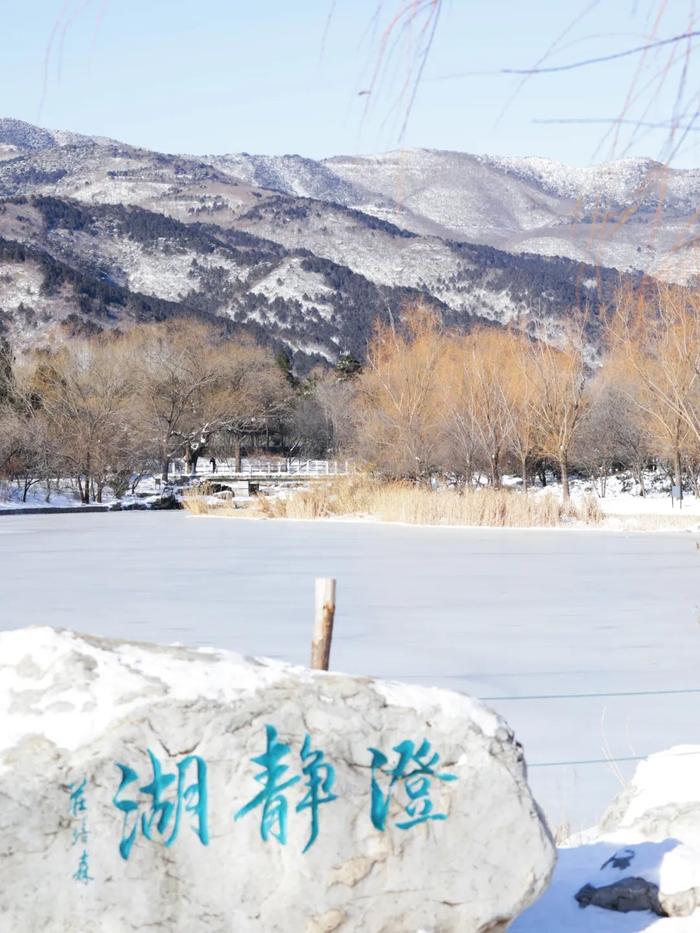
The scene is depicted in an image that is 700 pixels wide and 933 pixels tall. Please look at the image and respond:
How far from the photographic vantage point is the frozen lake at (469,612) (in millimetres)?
6531

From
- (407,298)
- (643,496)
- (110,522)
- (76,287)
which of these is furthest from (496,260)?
(110,522)

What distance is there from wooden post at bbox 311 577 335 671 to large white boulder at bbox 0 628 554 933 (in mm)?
603

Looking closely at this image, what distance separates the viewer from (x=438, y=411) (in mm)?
42375

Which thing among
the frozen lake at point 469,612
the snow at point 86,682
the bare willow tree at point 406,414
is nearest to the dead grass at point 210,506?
the bare willow tree at point 406,414

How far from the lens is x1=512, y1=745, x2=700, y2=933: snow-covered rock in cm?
341

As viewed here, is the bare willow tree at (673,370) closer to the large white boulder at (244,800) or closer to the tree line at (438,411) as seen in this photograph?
the tree line at (438,411)

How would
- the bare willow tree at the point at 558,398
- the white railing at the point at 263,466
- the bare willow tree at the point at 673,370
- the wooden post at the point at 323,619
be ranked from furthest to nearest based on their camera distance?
the white railing at the point at 263,466 → the bare willow tree at the point at 558,398 → the bare willow tree at the point at 673,370 → the wooden post at the point at 323,619

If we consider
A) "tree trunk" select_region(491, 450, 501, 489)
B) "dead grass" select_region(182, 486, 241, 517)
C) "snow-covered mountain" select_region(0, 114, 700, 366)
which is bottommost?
"dead grass" select_region(182, 486, 241, 517)

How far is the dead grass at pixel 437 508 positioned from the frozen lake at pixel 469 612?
231 centimetres

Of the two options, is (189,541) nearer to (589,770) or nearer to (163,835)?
(589,770)

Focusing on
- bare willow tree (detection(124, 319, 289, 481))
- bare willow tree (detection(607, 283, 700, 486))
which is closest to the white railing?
bare willow tree (detection(124, 319, 289, 481))

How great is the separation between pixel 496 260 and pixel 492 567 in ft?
433

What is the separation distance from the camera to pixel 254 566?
16.9 m

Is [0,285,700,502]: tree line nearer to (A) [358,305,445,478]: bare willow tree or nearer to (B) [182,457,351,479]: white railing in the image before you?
(A) [358,305,445,478]: bare willow tree
